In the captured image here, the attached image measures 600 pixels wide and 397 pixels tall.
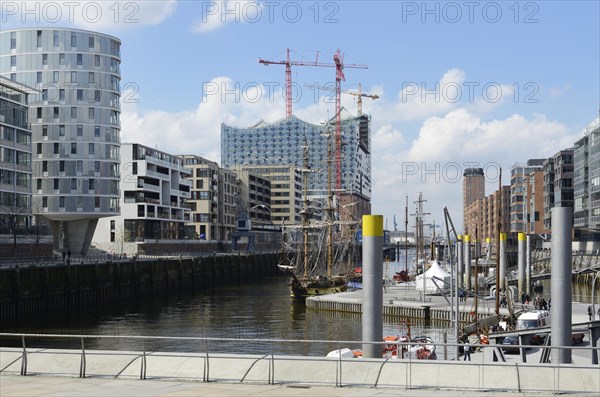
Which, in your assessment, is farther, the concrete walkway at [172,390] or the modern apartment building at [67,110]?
the modern apartment building at [67,110]

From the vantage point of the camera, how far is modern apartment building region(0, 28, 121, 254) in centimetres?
12138

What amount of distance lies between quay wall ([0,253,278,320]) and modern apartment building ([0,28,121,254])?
16.1m

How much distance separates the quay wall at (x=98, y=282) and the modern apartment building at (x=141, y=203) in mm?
16152

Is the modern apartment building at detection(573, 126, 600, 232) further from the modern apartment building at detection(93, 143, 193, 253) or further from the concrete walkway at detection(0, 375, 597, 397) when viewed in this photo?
the concrete walkway at detection(0, 375, 597, 397)

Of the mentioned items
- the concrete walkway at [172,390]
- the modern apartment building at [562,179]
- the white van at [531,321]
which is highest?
the modern apartment building at [562,179]

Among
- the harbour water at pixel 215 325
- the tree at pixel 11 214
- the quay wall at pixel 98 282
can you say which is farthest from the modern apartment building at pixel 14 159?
the harbour water at pixel 215 325

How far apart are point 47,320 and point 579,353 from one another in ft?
174

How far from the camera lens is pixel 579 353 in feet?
123

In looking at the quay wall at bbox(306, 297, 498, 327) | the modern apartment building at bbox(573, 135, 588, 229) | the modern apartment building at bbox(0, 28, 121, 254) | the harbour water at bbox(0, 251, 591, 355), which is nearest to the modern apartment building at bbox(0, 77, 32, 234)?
the modern apartment building at bbox(0, 28, 121, 254)

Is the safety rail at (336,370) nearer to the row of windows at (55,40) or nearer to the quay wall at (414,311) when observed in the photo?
the quay wall at (414,311)

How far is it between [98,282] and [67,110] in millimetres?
37426

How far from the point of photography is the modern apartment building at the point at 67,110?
121 m

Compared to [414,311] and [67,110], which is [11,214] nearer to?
[67,110]

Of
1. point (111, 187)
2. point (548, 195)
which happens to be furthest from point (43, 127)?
point (548, 195)
